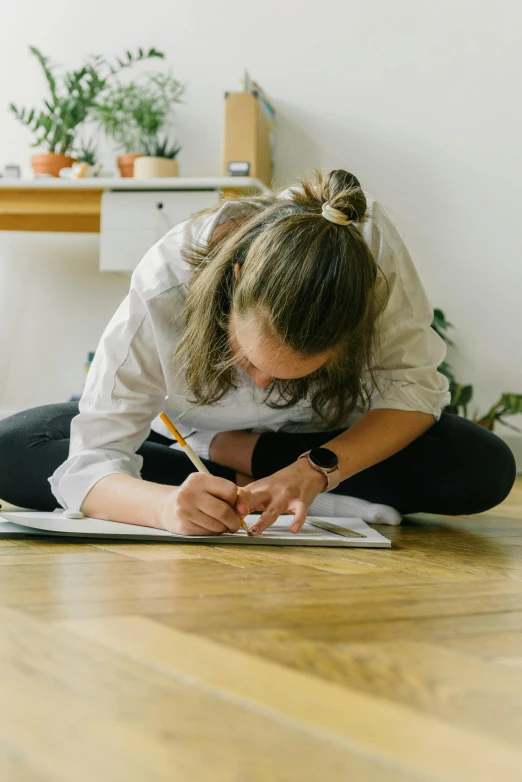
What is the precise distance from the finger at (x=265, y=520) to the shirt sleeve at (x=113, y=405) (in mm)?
210

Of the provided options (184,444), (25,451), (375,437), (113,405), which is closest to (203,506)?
(184,444)

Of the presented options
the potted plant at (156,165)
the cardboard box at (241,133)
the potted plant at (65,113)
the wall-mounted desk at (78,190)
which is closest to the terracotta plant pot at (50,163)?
the potted plant at (65,113)

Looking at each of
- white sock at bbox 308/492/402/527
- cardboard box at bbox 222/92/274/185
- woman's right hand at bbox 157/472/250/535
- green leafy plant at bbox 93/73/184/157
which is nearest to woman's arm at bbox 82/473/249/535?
woman's right hand at bbox 157/472/250/535

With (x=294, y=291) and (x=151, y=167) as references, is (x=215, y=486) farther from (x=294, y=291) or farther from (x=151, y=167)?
(x=151, y=167)

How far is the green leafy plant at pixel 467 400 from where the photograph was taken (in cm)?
255

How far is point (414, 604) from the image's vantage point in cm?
71

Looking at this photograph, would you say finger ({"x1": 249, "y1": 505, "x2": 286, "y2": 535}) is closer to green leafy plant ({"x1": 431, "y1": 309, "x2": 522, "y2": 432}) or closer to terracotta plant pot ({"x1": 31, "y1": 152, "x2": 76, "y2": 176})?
green leafy plant ({"x1": 431, "y1": 309, "x2": 522, "y2": 432})

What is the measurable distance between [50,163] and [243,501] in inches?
79.6

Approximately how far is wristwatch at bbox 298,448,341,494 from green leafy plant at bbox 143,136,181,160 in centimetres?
177

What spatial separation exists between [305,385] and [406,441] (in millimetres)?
222

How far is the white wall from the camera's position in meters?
2.72

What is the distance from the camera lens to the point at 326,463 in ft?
3.59

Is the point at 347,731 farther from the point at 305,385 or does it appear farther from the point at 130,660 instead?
the point at 305,385

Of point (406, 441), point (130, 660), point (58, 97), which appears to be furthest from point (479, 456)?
point (58, 97)
